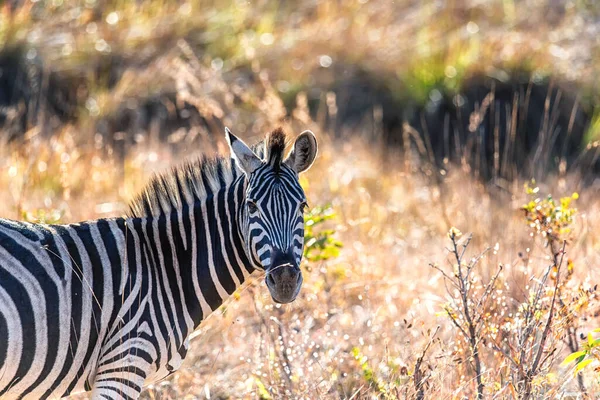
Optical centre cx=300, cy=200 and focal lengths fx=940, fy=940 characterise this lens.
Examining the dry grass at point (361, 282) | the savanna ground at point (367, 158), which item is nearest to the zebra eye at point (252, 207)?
the dry grass at point (361, 282)

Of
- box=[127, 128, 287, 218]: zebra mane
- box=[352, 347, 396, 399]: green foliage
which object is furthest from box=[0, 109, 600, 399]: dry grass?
box=[127, 128, 287, 218]: zebra mane

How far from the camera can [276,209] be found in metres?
4.79

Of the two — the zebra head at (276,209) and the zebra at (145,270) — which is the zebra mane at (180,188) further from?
the zebra head at (276,209)

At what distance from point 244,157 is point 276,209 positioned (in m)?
0.38

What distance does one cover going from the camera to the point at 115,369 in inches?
184

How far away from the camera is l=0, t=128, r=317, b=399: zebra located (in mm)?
4574

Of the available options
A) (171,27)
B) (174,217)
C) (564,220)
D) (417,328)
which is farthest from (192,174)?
(171,27)

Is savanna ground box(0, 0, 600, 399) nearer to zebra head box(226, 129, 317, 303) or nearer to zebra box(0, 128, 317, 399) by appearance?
zebra box(0, 128, 317, 399)

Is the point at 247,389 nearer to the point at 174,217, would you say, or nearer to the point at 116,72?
the point at 174,217

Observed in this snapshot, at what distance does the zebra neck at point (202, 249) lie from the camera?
505cm

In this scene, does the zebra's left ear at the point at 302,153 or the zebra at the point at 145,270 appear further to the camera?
the zebra's left ear at the point at 302,153

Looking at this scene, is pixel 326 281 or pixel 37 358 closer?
pixel 37 358

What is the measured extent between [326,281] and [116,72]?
7020mm

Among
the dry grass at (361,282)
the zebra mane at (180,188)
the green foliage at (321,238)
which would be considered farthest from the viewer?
the green foliage at (321,238)
